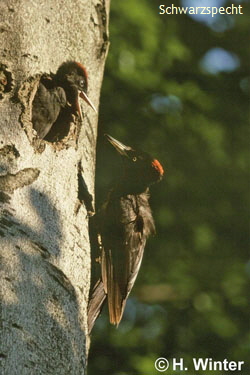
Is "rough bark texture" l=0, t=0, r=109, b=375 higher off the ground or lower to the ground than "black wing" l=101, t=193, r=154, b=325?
higher

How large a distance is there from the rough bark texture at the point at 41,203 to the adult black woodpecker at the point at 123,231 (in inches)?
33.9

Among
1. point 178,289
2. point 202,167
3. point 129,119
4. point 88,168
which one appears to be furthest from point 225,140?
point 88,168

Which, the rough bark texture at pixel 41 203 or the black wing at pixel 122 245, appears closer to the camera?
the rough bark texture at pixel 41 203

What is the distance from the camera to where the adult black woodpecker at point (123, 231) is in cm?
379

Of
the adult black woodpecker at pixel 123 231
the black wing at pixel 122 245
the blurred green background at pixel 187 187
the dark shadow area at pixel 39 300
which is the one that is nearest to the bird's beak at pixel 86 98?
the dark shadow area at pixel 39 300

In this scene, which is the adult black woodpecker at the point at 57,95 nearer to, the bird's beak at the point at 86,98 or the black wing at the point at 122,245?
the bird's beak at the point at 86,98

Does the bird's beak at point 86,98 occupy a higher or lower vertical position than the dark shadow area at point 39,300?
higher

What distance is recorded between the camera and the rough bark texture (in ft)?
6.47

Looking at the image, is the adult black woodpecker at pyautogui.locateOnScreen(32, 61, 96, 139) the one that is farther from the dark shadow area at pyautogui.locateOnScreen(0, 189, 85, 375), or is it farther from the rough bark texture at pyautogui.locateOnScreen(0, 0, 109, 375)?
the dark shadow area at pyautogui.locateOnScreen(0, 189, 85, 375)

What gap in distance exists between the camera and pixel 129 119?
6.25 meters

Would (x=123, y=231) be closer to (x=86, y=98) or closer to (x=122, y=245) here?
(x=122, y=245)

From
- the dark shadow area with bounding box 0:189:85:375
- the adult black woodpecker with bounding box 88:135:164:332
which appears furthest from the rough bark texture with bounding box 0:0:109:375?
the adult black woodpecker with bounding box 88:135:164:332

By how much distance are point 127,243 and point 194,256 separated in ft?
8.39

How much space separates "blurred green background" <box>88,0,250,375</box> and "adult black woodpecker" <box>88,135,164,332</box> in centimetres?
119
